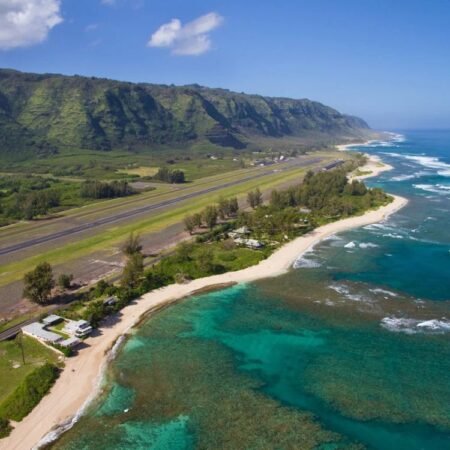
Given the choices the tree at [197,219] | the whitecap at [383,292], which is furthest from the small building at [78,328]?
the tree at [197,219]

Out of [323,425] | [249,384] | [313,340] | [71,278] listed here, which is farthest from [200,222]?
[323,425]

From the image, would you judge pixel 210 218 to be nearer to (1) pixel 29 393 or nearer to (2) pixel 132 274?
(2) pixel 132 274

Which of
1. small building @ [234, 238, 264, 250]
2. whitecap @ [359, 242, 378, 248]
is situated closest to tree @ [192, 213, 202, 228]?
small building @ [234, 238, 264, 250]

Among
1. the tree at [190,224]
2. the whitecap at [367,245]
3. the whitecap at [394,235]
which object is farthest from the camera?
the tree at [190,224]

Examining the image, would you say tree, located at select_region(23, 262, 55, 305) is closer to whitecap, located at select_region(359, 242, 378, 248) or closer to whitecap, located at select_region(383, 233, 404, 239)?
whitecap, located at select_region(359, 242, 378, 248)

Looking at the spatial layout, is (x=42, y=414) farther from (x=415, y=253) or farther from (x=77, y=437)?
(x=415, y=253)

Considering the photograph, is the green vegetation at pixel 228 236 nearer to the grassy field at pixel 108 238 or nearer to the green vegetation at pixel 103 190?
the grassy field at pixel 108 238
